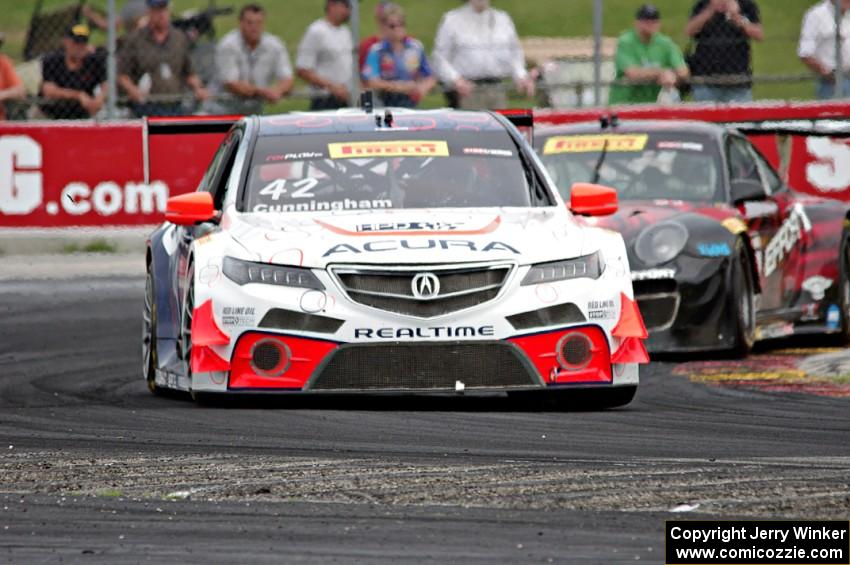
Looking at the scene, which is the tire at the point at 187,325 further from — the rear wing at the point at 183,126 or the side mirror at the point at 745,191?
the side mirror at the point at 745,191

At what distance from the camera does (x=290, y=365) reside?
8.45 m

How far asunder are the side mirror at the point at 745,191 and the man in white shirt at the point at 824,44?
649 cm

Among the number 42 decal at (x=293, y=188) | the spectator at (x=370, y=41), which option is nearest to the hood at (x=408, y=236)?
the number 42 decal at (x=293, y=188)

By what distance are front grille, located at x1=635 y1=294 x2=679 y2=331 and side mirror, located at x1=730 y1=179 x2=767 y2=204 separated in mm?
967

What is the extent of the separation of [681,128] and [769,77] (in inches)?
247

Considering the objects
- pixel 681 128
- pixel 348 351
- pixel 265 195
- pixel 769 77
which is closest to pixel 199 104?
pixel 769 77

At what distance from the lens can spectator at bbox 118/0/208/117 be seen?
58.6ft

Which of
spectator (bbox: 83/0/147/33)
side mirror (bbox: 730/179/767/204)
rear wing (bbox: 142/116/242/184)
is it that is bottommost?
side mirror (bbox: 730/179/767/204)

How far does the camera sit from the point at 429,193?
9352mm

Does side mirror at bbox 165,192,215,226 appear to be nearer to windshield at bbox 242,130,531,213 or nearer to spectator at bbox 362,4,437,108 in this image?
windshield at bbox 242,130,531,213

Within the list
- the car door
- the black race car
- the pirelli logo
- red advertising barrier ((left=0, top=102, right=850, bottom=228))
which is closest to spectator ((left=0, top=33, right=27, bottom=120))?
red advertising barrier ((left=0, top=102, right=850, bottom=228))

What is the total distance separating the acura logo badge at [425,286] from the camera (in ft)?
27.5

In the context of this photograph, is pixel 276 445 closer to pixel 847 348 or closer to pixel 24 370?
pixel 24 370

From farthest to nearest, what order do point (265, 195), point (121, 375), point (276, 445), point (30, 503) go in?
point (121, 375), point (265, 195), point (276, 445), point (30, 503)
